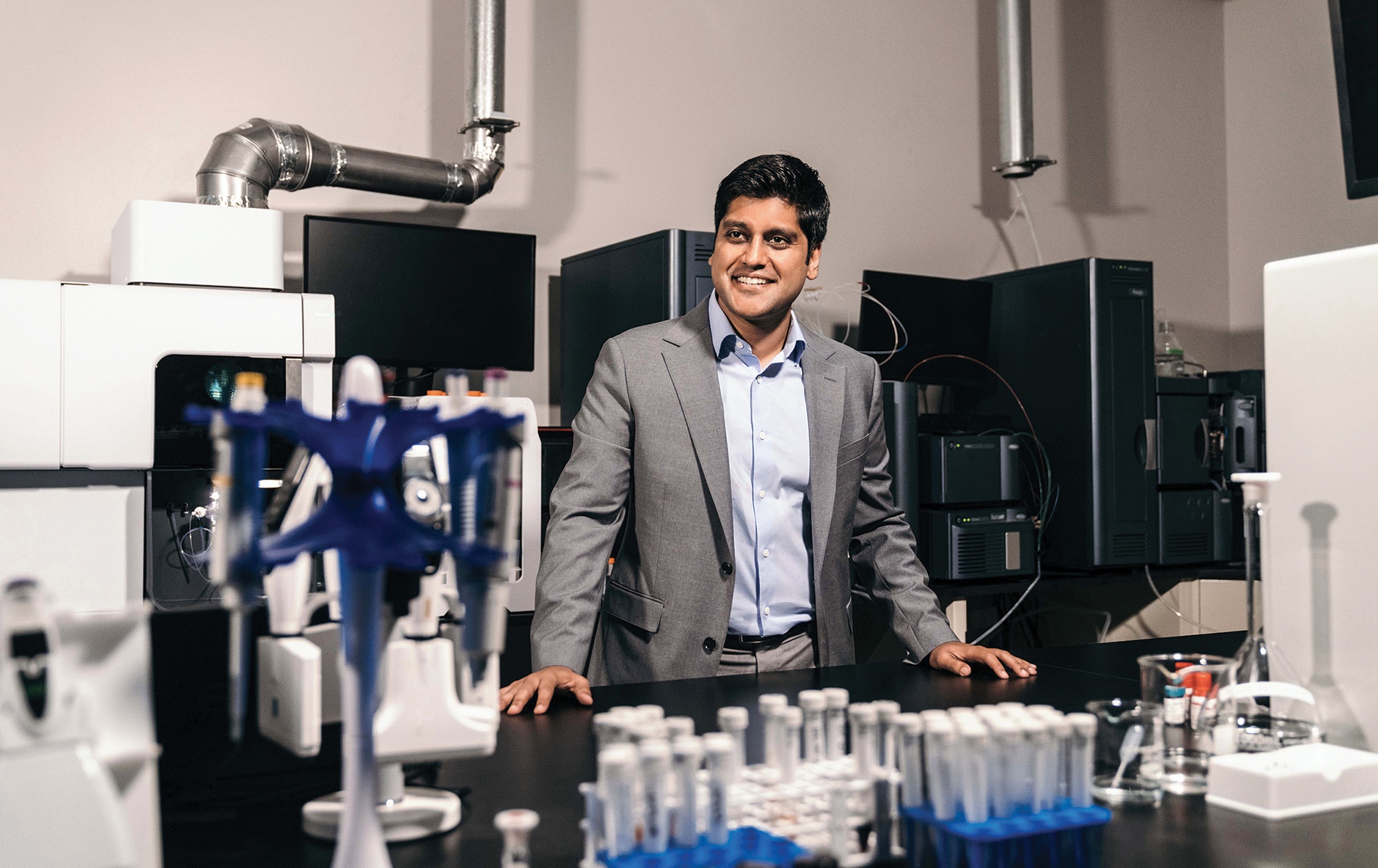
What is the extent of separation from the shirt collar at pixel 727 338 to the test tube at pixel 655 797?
1.28 m

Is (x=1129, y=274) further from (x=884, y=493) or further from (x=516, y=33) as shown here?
(x=516, y=33)

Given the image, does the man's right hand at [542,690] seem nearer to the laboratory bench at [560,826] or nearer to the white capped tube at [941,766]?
the laboratory bench at [560,826]

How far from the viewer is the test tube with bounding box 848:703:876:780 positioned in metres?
0.80

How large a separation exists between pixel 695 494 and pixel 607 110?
1.90 metres

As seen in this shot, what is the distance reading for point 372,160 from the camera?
2.80 m

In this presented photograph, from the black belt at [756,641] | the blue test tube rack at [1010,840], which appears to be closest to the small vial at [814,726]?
the blue test tube rack at [1010,840]

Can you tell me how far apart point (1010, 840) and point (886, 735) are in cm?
12

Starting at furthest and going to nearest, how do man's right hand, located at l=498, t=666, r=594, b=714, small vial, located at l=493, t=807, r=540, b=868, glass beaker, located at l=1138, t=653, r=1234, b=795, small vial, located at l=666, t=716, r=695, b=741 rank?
man's right hand, located at l=498, t=666, r=594, b=714
glass beaker, located at l=1138, t=653, r=1234, b=795
small vial, located at l=666, t=716, r=695, b=741
small vial, located at l=493, t=807, r=540, b=868

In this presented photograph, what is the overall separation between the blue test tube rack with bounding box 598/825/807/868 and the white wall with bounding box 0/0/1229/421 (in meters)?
2.55

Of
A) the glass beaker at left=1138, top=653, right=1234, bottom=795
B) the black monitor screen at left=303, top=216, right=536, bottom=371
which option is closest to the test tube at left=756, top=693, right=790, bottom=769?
the glass beaker at left=1138, top=653, right=1234, bottom=795

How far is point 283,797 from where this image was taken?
0.91 meters

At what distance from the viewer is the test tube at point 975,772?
0.73 meters

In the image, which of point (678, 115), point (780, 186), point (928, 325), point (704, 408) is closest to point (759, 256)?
point (780, 186)

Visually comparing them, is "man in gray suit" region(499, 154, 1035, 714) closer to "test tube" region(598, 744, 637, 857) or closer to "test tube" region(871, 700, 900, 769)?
"test tube" region(871, 700, 900, 769)
